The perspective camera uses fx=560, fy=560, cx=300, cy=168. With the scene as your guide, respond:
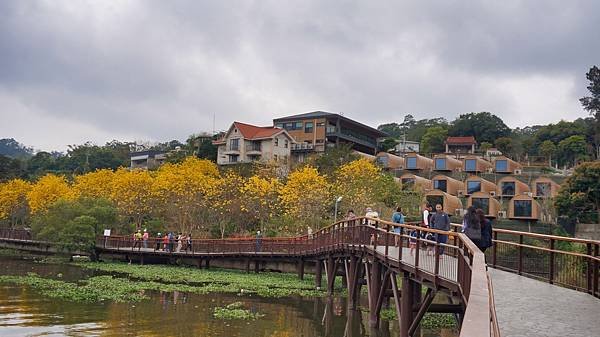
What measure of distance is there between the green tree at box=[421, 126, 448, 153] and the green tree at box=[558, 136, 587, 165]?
56.4 ft

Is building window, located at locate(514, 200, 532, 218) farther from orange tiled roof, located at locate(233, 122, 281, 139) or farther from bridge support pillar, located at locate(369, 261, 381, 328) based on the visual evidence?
bridge support pillar, located at locate(369, 261, 381, 328)

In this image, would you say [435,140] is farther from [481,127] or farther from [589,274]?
[589,274]

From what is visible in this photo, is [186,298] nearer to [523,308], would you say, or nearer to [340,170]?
[523,308]

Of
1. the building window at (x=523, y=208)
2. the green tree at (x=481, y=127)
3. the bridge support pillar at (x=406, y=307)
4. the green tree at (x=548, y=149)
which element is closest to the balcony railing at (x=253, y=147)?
the building window at (x=523, y=208)

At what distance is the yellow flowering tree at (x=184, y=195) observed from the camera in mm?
45250

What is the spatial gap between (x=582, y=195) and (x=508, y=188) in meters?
13.6

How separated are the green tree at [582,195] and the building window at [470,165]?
19.0m

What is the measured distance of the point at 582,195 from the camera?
44969mm

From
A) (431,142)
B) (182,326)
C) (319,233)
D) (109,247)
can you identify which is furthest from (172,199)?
(431,142)

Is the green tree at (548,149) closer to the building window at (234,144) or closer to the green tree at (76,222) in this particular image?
the building window at (234,144)

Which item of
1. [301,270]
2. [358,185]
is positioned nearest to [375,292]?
[301,270]

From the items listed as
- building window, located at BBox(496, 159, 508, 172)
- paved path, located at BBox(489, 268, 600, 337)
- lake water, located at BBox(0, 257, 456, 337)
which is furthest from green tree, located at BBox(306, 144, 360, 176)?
paved path, located at BBox(489, 268, 600, 337)

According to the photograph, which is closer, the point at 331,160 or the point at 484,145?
the point at 331,160

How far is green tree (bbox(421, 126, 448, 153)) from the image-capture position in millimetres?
86250
